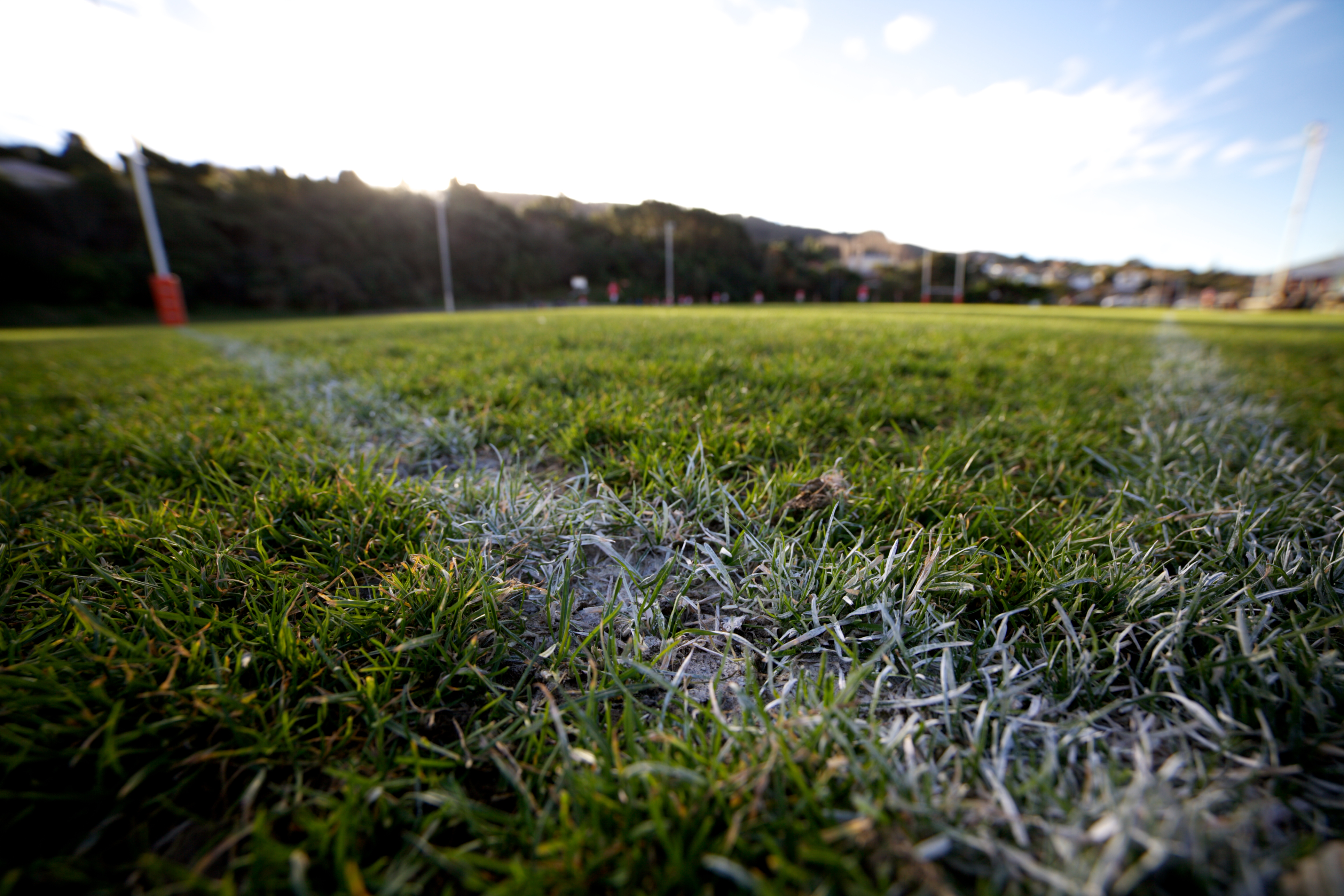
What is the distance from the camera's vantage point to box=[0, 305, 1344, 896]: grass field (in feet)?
1.67

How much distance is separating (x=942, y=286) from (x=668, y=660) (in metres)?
58.7

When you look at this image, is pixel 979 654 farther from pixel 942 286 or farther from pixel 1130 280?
pixel 1130 280

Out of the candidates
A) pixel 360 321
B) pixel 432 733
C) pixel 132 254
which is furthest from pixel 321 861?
pixel 132 254

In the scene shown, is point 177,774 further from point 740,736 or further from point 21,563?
point 21,563

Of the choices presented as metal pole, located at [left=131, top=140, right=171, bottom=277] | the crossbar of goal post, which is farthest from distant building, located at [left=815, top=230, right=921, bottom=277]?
metal pole, located at [left=131, top=140, right=171, bottom=277]

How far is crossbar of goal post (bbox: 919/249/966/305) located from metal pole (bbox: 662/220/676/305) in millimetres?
22120

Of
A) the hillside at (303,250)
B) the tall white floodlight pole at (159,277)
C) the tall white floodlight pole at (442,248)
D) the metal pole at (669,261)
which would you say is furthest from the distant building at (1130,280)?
the tall white floodlight pole at (159,277)

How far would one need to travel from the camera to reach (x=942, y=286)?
5009cm

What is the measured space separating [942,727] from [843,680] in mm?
139

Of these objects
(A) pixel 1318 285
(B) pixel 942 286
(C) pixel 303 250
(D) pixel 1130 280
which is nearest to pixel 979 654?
(C) pixel 303 250

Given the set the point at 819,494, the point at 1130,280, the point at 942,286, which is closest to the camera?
the point at 819,494

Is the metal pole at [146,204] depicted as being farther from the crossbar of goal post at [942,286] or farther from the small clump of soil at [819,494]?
the crossbar of goal post at [942,286]

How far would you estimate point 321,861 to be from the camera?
50 cm

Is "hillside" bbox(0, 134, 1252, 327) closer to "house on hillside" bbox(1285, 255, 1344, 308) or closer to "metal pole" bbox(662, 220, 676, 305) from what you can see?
"metal pole" bbox(662, 220, 676, 305)
